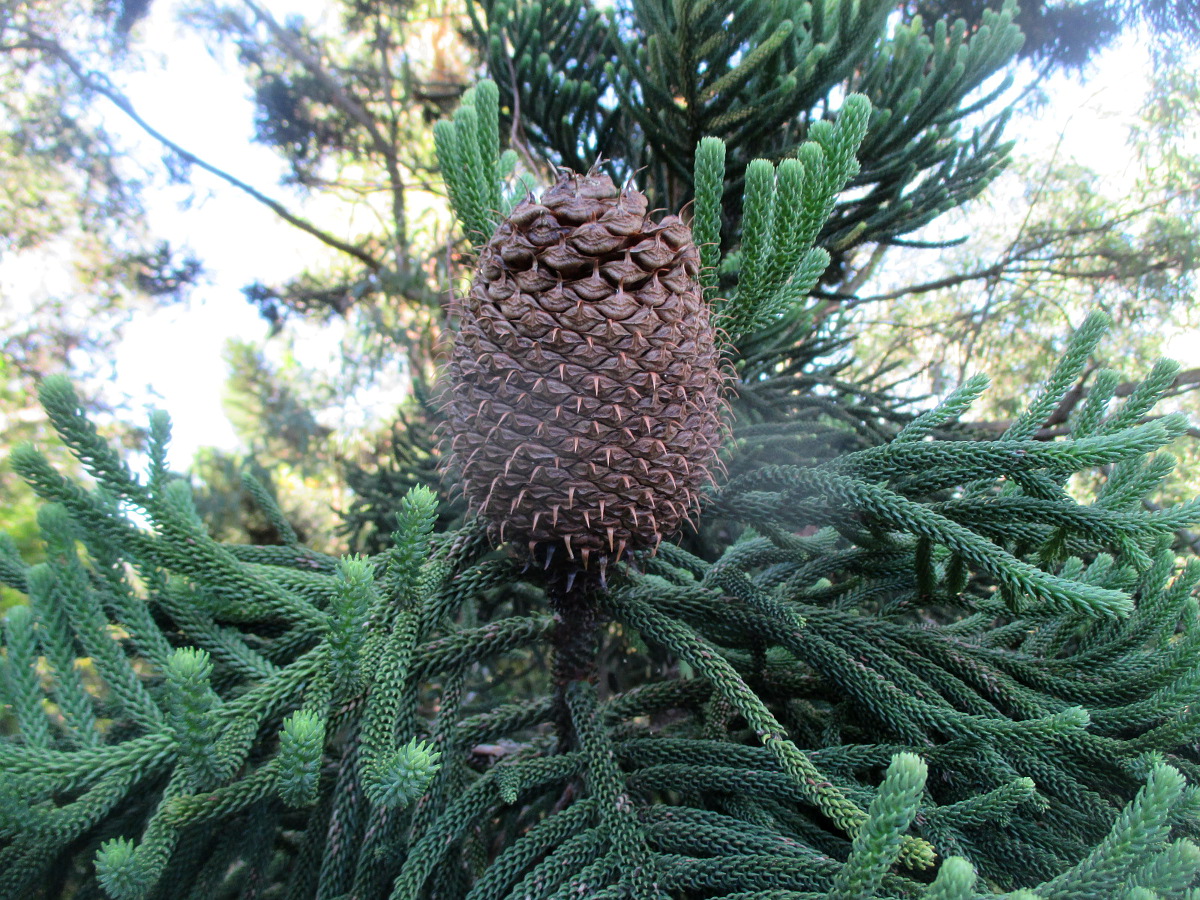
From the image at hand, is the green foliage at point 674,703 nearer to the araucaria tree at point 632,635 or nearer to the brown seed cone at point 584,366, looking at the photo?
the araucaria tree at point 632,635

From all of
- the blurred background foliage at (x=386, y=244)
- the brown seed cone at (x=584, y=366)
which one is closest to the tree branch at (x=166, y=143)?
the blurred background foliage at (x=386, y=244)

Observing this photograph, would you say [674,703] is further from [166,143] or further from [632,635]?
[166,143]

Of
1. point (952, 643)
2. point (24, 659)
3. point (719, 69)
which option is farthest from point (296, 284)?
point (952, 643)

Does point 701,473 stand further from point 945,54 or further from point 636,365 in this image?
point 945,54

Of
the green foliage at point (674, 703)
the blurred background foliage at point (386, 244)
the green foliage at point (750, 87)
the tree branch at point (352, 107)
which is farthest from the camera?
the tree branch at point (352, 107)

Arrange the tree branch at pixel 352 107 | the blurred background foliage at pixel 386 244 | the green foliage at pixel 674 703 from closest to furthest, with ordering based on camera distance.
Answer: the green foliage at pixel 674 703 < the blurred background foliage at pixel 386 244 < the tree branch at pixel 352 107

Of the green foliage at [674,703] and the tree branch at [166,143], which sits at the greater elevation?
the tree branch at [166,143]

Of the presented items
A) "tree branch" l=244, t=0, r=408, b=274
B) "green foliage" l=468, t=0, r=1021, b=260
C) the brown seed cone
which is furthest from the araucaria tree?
"tree branch" l=244, t=0, r=408, b=274

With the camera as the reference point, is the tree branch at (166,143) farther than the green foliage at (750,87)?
Yes
